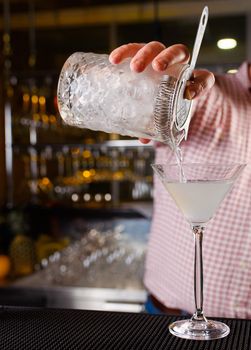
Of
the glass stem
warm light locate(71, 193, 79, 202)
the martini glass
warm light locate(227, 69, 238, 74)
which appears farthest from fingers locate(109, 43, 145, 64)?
warm light locate(71, 193, 79, 202)

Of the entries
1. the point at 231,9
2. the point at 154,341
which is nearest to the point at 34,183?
the point at 231,9

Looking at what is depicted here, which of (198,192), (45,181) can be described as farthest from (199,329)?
(45,181)

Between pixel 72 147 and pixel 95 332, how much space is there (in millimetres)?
3167

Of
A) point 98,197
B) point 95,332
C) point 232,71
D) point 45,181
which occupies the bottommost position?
point 98,197

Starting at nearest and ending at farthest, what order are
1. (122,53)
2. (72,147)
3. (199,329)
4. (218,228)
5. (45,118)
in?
(199,329) → (122,53) → (218,228) → (72,147) → (45,118)

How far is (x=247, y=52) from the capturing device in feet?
14.7

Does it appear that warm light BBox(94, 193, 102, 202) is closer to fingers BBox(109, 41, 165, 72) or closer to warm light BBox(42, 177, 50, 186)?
warm light BBox(42, 177, 50, 186)

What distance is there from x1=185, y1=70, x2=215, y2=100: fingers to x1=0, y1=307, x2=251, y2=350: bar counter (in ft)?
1.34

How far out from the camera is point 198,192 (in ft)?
3.82

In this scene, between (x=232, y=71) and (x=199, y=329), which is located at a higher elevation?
(x=232, y=71)

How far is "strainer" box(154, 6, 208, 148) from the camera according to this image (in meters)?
1.13

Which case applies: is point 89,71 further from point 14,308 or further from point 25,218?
point 25,218

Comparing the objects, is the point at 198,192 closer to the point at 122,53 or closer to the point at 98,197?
the point at 122,53

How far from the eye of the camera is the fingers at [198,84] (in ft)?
3.90
